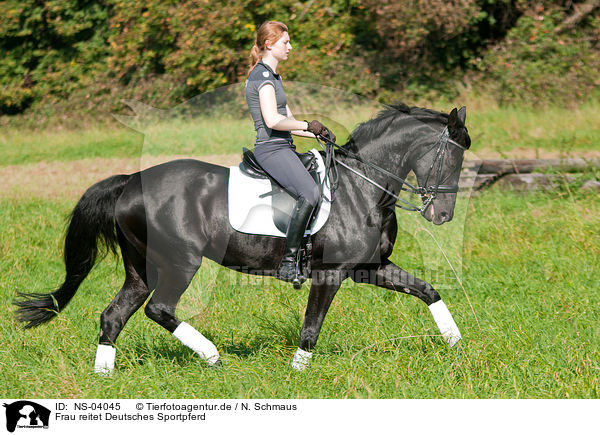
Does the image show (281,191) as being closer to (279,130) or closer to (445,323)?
(279,130)

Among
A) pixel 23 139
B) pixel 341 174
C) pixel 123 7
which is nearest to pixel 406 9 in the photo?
pixel 123 7

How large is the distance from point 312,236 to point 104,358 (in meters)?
1.75

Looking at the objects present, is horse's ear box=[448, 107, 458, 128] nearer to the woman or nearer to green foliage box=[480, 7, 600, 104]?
the woman

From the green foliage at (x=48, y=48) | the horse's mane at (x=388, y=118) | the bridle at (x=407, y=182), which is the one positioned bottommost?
the green foliage at (x=48, y=48)

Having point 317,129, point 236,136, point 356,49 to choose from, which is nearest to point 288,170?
point 317,129

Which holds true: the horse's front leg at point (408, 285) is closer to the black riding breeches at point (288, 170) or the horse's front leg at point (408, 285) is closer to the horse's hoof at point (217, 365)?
the black riding breeches at point (288, 170)

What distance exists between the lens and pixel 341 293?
6.38 meters

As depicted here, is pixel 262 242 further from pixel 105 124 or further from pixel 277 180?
pixel 105 124

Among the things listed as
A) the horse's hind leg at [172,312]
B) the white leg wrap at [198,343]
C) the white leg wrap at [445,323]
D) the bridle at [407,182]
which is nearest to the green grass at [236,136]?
the bridle at [407,182]

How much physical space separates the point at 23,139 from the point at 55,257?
38.0 feet

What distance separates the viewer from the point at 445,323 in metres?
4.73

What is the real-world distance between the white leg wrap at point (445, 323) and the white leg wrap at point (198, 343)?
1.69 metres

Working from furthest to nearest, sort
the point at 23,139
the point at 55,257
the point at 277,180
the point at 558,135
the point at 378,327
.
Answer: the point at 23,139 < the point at 558,135 < the point at 55,257 < the point at 378,327 < the point at 277,180
